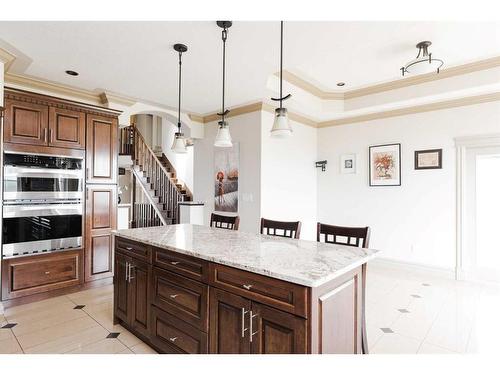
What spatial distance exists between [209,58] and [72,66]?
160 cm

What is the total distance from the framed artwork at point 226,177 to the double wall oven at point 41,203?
6.94 ft

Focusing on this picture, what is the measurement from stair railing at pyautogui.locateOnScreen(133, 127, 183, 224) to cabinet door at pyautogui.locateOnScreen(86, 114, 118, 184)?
318cm

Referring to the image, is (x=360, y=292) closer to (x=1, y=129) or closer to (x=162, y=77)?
(x=162, y=77)

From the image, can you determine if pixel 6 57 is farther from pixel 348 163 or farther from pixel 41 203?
pixel 348 163

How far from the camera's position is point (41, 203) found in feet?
10.5

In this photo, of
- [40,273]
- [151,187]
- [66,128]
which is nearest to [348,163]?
[66,128]

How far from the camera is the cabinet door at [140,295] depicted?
2.22 meters

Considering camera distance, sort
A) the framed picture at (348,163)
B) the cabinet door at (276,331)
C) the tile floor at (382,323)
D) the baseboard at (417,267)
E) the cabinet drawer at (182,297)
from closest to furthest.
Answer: the cabinet door at (276,331) → the cabinet drawer at (182,297) → the tile floor at (382,323) → the baseboard at (417,267) → the framed picture at (348,163)

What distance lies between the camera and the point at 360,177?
5.05m

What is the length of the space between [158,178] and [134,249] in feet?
18.6

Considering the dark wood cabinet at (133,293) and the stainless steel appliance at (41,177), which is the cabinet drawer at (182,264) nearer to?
the dark wood cabinet at (133,293)

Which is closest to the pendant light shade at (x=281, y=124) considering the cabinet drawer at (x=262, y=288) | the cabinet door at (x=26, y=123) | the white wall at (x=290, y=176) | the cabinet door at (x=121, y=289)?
the cabinet drawer at (x=262, y=288)
